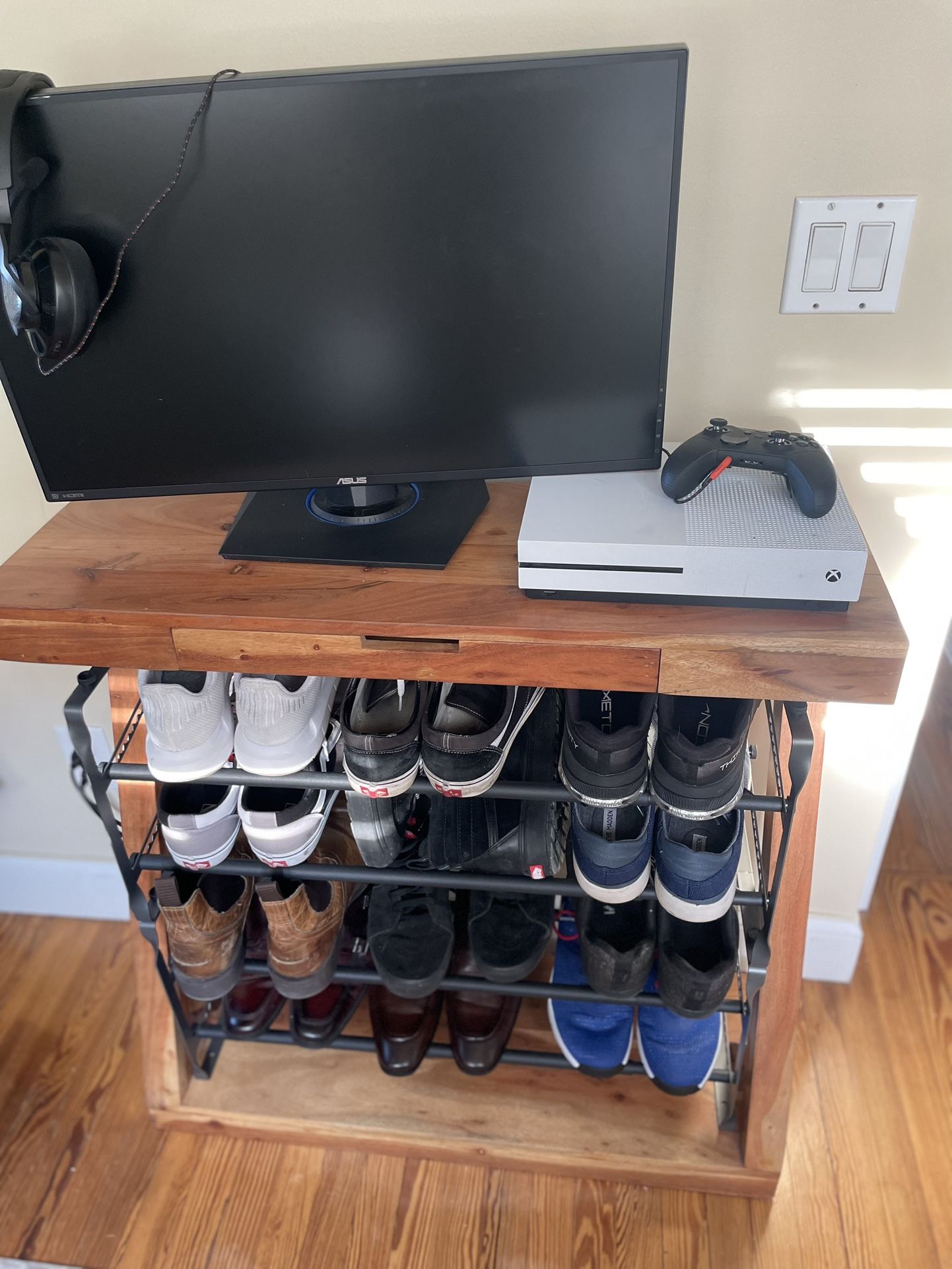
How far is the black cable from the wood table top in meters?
0.21

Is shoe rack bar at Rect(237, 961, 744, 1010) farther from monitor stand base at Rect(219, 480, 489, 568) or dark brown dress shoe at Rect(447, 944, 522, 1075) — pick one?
monitor stand base at Rect(219, 480, 489, 568)

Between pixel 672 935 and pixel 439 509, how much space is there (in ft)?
1.88

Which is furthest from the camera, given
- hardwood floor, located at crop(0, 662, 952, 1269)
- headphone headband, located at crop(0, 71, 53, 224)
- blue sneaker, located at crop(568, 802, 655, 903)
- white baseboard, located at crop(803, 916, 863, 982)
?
white baseboard, located at crop(803, 916, 863, 982)

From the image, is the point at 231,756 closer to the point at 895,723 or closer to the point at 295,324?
the point at 295,324

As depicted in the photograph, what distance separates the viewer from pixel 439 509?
3.26ft

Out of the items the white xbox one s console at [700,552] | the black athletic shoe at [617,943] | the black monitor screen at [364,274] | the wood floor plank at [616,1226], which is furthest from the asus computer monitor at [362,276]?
the wood floor plank at [616,1226]

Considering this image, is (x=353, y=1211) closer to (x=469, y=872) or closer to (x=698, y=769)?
(x=469, y=872)

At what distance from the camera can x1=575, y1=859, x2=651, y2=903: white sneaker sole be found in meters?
0.97

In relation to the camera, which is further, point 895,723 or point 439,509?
point 895,723

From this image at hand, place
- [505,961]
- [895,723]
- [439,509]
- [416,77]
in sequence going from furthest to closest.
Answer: [895,723] → [505,961] → [439,509] → [416,77]

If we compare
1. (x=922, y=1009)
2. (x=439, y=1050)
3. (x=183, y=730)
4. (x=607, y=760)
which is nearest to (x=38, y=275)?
(x=183, y=730)

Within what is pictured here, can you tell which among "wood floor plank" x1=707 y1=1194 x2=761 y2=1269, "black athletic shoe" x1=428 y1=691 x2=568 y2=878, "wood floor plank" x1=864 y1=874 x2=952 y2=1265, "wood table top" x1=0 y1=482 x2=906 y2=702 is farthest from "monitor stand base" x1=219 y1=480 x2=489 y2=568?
"wood floor plank" x1=864 y1=874 x2=952 y2=1265

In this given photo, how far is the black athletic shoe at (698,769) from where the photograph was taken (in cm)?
87

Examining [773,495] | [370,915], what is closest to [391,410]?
[773,495]
